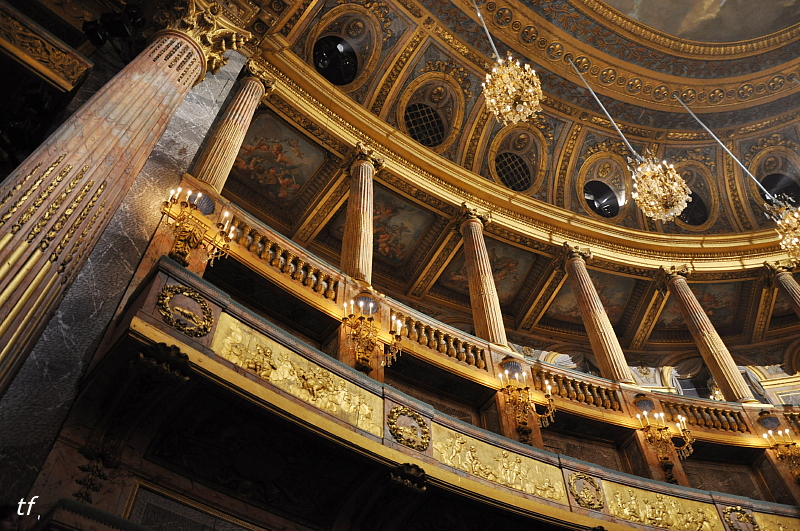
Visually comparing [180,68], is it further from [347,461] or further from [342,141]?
[342,141]

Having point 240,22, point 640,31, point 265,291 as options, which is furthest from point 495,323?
point 640,31

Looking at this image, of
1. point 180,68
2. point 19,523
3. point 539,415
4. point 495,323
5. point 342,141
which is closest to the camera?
point 19,523

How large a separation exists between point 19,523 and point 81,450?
0.76 meters

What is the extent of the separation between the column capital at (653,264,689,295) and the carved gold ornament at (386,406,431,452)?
10.3 metres

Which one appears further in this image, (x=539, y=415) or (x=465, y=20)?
(x=465, y=20)

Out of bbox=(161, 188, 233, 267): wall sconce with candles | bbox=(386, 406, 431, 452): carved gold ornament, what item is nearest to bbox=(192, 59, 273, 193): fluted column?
bbox=(161, 188, 233, 267): wall sconce with candles

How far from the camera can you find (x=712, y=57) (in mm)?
16109

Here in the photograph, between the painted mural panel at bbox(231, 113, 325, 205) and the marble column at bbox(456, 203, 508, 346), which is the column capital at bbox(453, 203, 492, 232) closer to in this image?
the marble column at bbox(456, 203, 508, 346)

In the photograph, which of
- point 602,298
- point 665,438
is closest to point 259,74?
point 665,438

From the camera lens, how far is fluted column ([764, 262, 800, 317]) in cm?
1394

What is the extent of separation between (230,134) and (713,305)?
14218 millimetres

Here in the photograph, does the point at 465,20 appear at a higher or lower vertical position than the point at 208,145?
higher

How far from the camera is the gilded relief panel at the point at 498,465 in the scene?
23.0ft

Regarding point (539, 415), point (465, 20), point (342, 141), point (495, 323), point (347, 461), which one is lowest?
point (347, 461)
